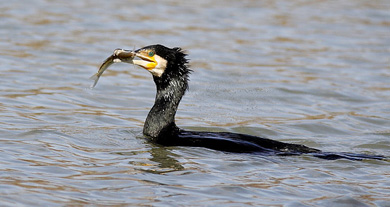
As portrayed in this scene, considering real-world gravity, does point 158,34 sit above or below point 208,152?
above

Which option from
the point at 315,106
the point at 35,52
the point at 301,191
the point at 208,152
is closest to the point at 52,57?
the point at 35,52

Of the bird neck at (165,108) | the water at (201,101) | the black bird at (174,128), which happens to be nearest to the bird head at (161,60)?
the black bird at (174,128)

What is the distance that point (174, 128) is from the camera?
912 centimetres

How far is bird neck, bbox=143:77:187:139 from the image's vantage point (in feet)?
29.8

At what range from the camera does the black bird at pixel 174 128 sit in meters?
8.61

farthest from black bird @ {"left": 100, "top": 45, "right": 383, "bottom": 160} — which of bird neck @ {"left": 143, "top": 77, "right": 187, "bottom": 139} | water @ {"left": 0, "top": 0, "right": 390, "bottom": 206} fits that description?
water @ {"left": 0, "top": 0, "right": 390, "bottom": 206}

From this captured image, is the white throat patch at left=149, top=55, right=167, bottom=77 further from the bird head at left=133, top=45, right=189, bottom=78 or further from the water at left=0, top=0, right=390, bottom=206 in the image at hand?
the water at left=0, top=0, right=390, bottom=206

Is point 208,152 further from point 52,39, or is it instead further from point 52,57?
point 52,39

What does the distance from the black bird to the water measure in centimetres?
17

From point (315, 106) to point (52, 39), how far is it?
6277mm

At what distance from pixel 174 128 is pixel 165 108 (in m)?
0.27

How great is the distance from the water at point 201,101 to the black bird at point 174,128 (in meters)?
0.17

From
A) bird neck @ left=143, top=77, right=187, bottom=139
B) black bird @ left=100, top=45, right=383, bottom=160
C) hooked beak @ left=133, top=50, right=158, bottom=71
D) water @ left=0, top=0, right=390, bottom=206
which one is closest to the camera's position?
water @ left=0, top=0, right=390, bottom=206

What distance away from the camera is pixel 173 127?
912 cm
